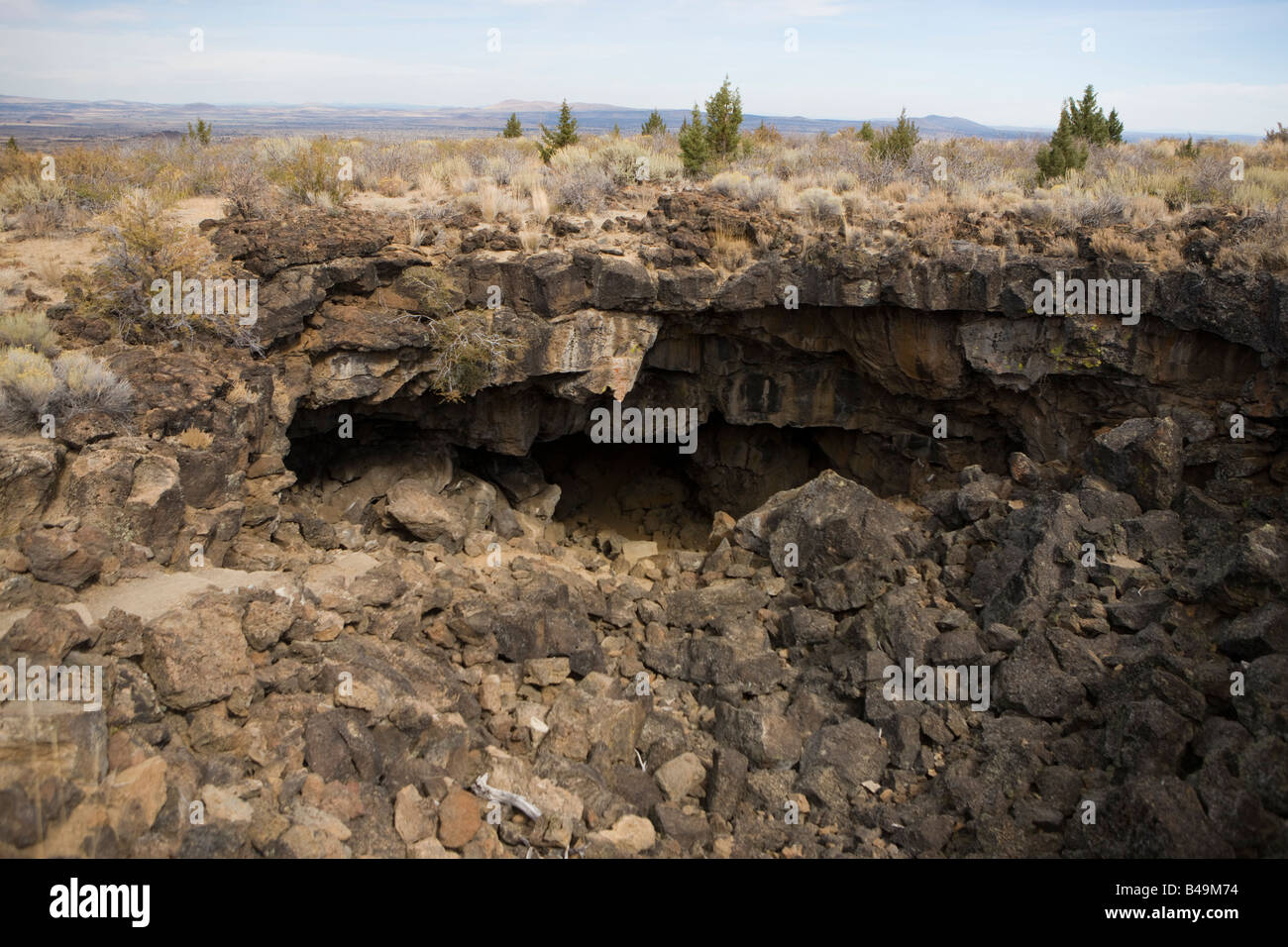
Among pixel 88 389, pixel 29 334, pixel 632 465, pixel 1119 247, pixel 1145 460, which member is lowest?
pixel 632 465

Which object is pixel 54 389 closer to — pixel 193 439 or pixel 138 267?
pixel 193 439

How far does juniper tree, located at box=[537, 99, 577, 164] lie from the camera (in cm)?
1697

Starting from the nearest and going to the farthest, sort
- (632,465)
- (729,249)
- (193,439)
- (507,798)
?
1. (507,798)
2. (193,439)
3. (729,249)
4. (632,465)

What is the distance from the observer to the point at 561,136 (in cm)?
1780

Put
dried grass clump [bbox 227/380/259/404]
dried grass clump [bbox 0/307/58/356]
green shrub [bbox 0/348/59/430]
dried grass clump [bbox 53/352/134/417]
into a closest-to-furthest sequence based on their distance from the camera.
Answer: green shrub [bbox 0/348/59/430], dried grass clump [bbox 53/352/134/417], dried grass clump [bbox 0/307/58/356], dried grass clump [bbox 227/380/259/404]

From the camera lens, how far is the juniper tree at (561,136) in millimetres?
16969

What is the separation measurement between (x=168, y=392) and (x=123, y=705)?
12.9 ft

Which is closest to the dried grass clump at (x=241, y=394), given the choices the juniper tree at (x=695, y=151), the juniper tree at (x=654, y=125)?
the juniper tree at (x=695, y=151)

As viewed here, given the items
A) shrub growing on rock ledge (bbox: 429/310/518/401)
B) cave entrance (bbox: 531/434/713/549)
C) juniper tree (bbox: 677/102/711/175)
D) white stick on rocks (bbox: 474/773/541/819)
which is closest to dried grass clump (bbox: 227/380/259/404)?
shrub growing on rock ledge (bbox: 429/310/518/401)

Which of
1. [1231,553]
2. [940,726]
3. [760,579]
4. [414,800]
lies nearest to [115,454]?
[414,800]

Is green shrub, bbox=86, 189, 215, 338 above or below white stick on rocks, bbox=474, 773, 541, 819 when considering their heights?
above

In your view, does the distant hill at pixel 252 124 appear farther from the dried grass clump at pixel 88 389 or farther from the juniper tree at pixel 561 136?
the dried grass clump at pixel 88 389

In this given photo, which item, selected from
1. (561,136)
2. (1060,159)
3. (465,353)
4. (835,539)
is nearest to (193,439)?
(465,353)

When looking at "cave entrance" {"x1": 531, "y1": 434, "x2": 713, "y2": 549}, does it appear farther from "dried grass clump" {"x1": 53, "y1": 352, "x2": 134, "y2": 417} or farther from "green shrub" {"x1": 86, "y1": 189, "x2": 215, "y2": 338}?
"dried grass clump" {"x1": 53, "y1": 352, "x2": 134, "y2": 417}
